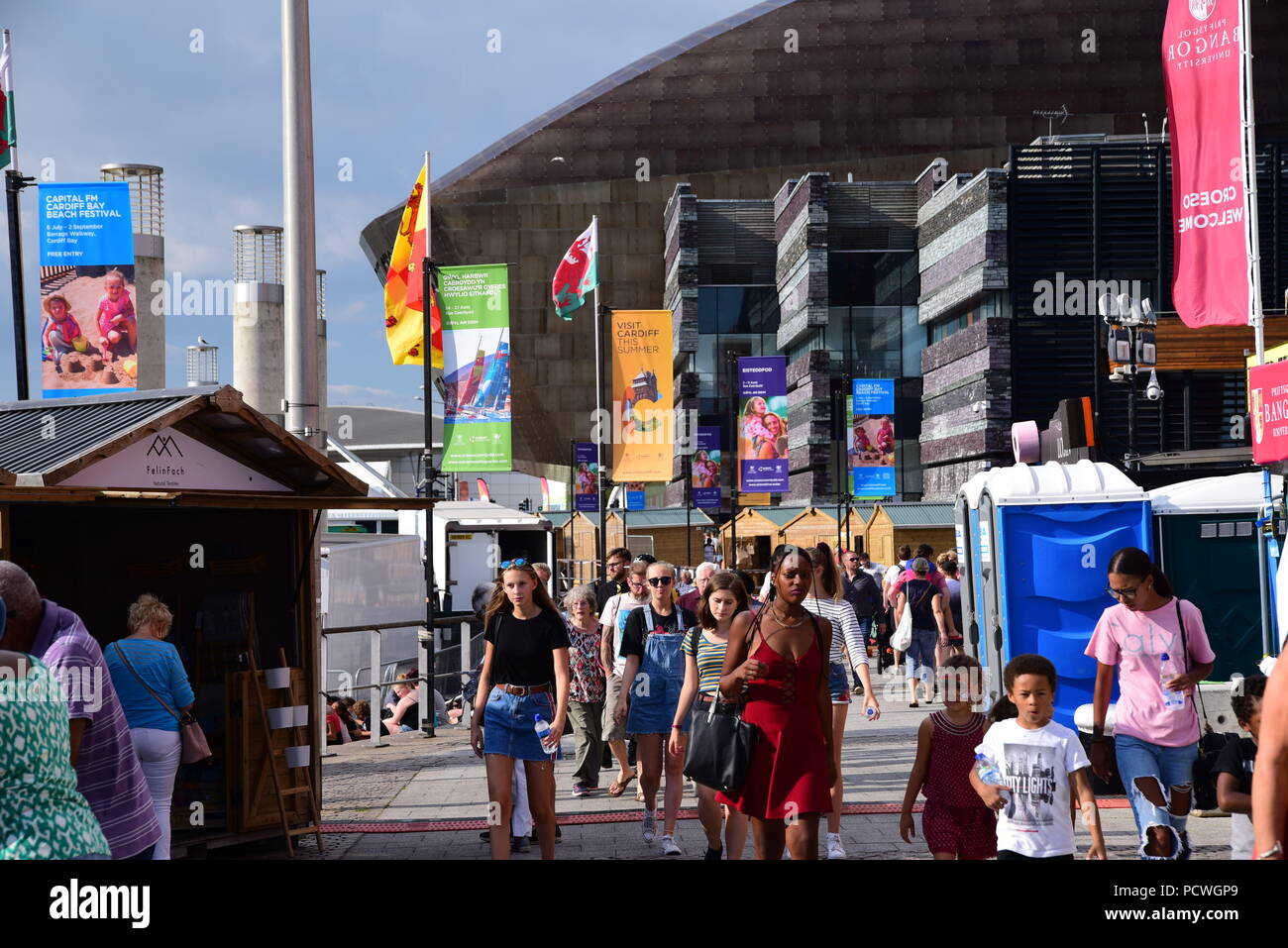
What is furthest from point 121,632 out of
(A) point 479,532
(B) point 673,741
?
(A) point 479,532

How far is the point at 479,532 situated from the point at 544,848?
21.0 m

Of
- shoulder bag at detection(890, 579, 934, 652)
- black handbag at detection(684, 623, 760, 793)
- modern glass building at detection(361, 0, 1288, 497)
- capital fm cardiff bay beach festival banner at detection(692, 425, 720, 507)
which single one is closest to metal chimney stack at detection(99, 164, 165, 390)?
shoulder bag at detection(890, 579, 934, 652)

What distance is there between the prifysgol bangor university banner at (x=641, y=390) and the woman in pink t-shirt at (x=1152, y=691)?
15944 millimetres

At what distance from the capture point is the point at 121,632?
9992 mm

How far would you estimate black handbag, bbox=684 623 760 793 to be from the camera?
6.48 metres

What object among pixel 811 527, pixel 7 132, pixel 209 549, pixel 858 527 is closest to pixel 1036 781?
pixel 209 549

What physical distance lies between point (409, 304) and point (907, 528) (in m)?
29.3

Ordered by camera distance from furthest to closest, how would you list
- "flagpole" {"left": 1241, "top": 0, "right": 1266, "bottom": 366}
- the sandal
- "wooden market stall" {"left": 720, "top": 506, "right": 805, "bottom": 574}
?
"wooden market stall" {"left": 720, "top": 506, "right": 805, "bottom": 574} < "flagpole" {"left": 1241, "top": 0, "right": 1266, "bottom": 366} < the sandal

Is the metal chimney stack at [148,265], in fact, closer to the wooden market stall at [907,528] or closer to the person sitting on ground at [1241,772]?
the person sitting on ground at [1241,772]

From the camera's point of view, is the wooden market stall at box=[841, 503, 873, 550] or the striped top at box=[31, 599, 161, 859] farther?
the wooden market stall at box=[841, 503, 873, 550]

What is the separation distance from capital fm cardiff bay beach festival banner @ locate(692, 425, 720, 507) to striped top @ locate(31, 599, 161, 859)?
39.8m

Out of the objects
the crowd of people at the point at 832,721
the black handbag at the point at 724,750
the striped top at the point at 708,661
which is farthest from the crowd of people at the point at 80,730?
the striped top at the point at 708,661

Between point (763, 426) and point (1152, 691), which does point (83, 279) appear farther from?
point (763, 426)

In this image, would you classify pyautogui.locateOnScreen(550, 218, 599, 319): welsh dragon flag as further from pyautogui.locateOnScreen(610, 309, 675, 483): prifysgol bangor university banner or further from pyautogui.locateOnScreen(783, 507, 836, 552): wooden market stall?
pyautogui.locateOnScreen(783, 507, 836, 552): wooden market stall
